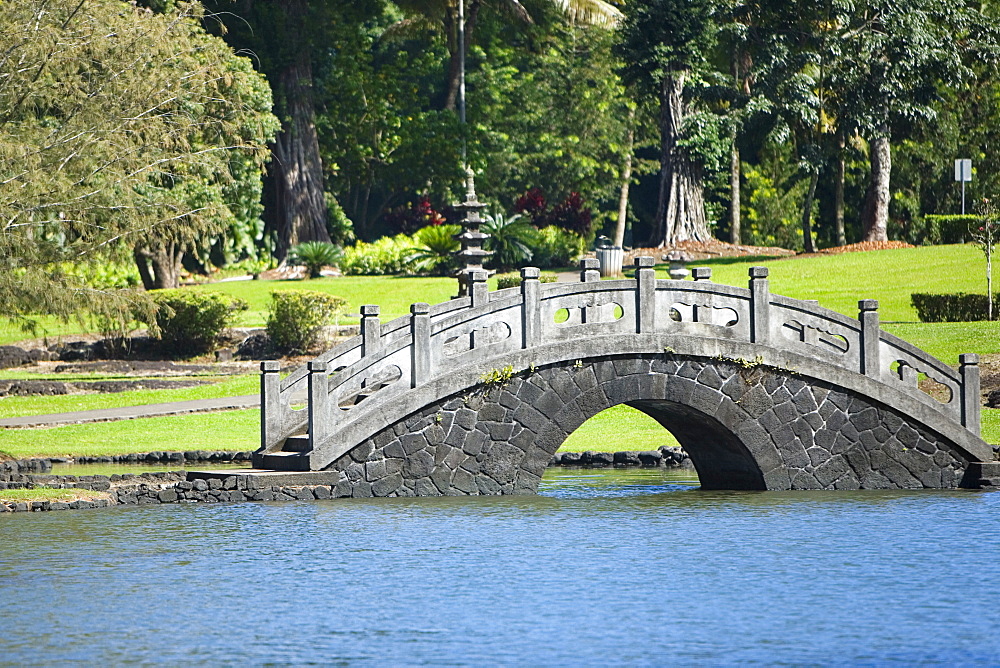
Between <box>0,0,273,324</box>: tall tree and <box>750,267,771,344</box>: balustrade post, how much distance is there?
10970 millimetres

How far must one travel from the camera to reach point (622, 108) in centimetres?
6806

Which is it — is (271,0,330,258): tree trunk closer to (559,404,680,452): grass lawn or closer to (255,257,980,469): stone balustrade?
(559,404,680,452): grass lawn

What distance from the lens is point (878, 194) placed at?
55.2 metres

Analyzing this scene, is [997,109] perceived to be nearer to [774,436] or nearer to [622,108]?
[622,108]

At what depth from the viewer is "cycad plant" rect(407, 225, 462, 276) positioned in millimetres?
52250

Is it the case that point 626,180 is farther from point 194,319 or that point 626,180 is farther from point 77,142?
point 77,142

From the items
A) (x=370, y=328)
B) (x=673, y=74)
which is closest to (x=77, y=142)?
(x=370, y=328)

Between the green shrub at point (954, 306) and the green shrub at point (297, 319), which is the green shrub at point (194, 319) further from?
the green shrub at point (954, 306)

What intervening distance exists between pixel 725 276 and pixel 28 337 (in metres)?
20.2

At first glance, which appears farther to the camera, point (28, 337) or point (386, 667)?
point (28, 337)

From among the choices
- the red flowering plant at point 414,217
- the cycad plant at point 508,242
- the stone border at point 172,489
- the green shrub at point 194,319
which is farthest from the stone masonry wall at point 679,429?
the red flowering plant at point 414,217

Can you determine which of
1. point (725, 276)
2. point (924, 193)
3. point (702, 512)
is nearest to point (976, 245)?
point (725, 276)

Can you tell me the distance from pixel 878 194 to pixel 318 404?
3790cm

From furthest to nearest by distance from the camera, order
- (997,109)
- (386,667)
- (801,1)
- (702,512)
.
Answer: (997,109)
(801,1)
(702,512)
(386,667)
